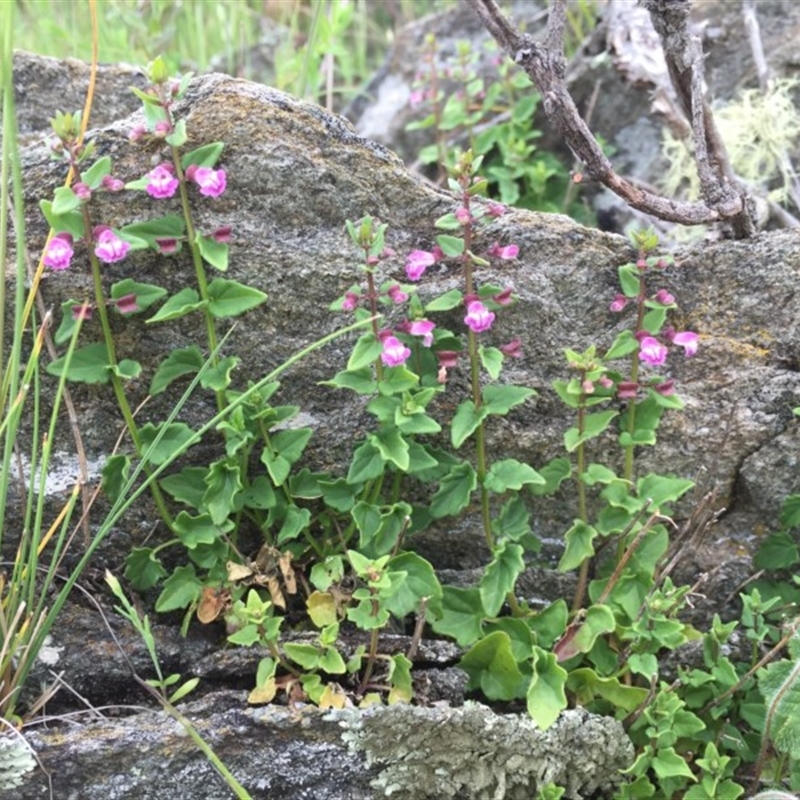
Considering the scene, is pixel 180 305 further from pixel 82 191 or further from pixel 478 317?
pixel 478 317

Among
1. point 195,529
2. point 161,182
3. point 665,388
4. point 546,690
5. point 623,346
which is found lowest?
point 546,690

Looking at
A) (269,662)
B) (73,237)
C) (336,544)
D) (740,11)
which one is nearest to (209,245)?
(73,237)

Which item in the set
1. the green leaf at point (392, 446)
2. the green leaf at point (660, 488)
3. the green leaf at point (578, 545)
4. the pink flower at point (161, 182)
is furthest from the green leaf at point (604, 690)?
the pink flower at point (161, 182)

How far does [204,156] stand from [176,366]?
0.44 metres

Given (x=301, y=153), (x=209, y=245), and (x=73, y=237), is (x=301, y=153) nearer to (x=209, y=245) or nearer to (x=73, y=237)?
(x=209, y=245)

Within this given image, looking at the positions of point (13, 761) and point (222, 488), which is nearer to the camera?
point (13, 761)

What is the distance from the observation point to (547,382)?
209cm

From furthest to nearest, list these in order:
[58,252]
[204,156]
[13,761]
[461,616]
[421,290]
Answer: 1. [421,290]
2. [461,616]
3. [204,156]
4. [58,252]
5. [13,761]

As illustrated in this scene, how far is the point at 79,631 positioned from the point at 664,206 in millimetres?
1619

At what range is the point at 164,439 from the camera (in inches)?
74.6

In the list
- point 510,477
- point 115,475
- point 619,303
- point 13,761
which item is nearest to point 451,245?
point 619,303

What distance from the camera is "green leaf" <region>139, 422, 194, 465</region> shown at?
1.86 metres

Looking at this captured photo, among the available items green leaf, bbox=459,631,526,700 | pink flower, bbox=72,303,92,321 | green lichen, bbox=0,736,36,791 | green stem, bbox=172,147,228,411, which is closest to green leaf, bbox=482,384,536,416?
green leaf, bbox=459,631,526,700

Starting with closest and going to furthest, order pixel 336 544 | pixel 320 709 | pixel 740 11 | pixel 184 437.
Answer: pixel 320 709
pixel 184 437
pixel 336 544
pixel 740 11
